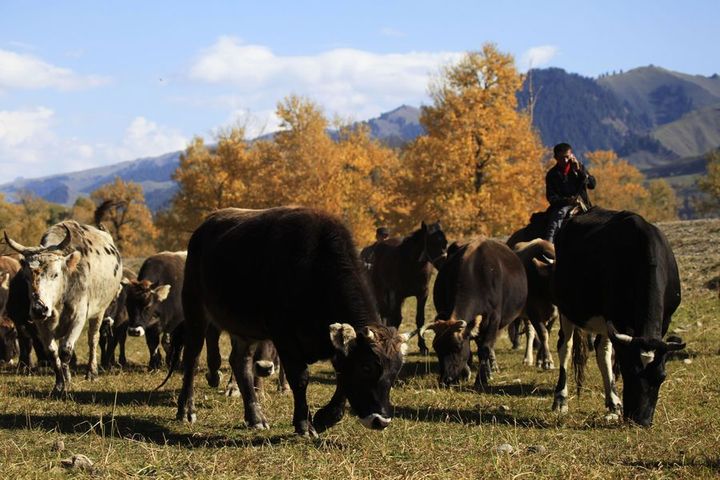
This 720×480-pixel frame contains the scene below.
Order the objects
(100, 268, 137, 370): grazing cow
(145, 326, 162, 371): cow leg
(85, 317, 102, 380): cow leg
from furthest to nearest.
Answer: (100, 268, 137, 370): grazing cow, (145, 326, 162, 371): cow leg, (85, 317, 102, 380): cow leg

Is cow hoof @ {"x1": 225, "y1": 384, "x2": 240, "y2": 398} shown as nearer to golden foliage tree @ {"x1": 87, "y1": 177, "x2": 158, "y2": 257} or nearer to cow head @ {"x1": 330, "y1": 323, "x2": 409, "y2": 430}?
cow head @ {"x1": 330, "y1": 323, "x2": 409, "y2": 430}

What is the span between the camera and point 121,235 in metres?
81.3

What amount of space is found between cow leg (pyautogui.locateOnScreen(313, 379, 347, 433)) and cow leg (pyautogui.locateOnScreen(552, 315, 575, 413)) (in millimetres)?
→ 3224

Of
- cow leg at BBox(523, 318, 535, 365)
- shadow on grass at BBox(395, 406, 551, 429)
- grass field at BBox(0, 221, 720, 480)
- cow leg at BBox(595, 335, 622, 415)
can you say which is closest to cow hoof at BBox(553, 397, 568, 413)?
grass field at BBox(0, 221, 720, 480)

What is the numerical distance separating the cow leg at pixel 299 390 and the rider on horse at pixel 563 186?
6654 mm

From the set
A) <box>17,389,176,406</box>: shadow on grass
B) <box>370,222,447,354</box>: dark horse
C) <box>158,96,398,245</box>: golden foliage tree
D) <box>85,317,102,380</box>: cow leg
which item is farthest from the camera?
<box>158,96,398,245</box>: golden foliage tree

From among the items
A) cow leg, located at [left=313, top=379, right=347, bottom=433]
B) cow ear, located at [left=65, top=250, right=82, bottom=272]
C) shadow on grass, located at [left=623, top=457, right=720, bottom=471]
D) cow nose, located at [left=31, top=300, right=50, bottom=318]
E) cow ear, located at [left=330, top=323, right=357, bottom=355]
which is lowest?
shadow on grass, located at [left=623, top=457, right=720, bottom=471]

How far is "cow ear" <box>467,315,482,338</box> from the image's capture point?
11.9 m

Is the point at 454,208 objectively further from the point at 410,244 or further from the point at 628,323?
the point at 628,323

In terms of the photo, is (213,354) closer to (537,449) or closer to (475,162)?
(537,449)

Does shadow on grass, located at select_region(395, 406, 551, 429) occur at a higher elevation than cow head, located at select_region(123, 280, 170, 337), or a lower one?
lower

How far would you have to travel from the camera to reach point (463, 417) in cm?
944

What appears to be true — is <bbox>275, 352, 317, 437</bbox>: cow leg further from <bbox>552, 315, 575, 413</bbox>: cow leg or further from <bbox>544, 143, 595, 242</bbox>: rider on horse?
<bbox>544, 143, 595, 242</bbox>: rider on horse

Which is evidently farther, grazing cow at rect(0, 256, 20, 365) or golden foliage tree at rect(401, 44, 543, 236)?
golden foliage tree at rect(401, 44, 543, 236)
